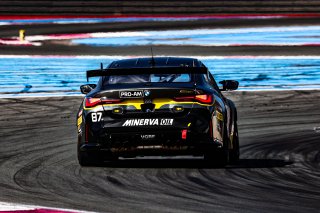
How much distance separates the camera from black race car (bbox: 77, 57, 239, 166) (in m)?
10.4

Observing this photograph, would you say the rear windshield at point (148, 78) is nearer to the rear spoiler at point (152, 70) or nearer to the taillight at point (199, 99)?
the rear spoiler at point (152, 70)

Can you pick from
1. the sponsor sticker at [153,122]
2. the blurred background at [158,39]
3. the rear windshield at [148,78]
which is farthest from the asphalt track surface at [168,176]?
the blurred background at [158,39]

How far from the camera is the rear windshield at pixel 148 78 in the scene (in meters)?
10.8

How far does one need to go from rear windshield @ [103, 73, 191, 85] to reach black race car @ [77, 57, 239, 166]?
0.08 meters

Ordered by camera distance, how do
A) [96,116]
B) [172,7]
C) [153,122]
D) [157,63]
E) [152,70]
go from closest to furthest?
[153,122] → [96,116] → [152,70] → [157,63] → [172,7]

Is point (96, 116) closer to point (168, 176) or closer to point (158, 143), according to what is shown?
point (158, 143)

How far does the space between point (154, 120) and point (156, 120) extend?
0.02 m

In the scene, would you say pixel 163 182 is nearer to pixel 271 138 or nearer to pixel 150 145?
pixel 150 145

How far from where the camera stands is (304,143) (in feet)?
44.4

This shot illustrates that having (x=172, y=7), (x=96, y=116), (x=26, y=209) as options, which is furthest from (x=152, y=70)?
(x=172, y=7)

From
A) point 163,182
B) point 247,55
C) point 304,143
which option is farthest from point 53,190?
point 247,55

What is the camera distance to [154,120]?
408 inches

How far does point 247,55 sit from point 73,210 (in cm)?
1923

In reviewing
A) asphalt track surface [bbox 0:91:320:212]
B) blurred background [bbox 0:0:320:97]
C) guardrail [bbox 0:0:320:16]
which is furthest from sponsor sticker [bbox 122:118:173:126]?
guardrail [bbox 0:0:320:16]
